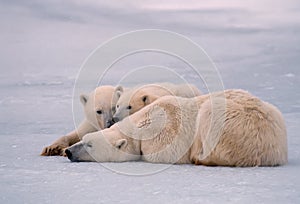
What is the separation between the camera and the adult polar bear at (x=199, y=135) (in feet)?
16.6

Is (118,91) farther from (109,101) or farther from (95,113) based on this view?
(95,113)

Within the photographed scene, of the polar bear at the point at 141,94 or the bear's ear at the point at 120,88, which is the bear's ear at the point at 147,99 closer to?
the polar bear at the point at 141,94

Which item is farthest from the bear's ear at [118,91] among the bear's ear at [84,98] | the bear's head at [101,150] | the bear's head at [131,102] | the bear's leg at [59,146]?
the bear's head at [101,150]

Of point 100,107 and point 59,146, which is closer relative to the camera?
point 59,146

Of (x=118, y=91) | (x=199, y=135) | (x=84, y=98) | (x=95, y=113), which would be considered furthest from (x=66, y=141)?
(x=199, y=135)

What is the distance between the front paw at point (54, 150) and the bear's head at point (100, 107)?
23.7 inches

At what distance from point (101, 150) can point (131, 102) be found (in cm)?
107

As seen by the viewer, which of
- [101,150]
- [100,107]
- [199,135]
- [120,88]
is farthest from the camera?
[120,88]

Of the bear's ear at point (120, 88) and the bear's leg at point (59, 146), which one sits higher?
the bear's ear at point (120, 88)

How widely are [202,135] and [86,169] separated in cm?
122

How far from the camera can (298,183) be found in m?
4.09

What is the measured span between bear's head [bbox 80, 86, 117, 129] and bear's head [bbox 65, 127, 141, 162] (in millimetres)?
1039

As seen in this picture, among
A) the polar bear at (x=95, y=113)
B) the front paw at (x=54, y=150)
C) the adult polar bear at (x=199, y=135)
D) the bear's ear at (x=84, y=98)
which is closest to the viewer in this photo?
the adult polar bear at (x=199, y=135)

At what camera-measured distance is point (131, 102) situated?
6375 millimetres
